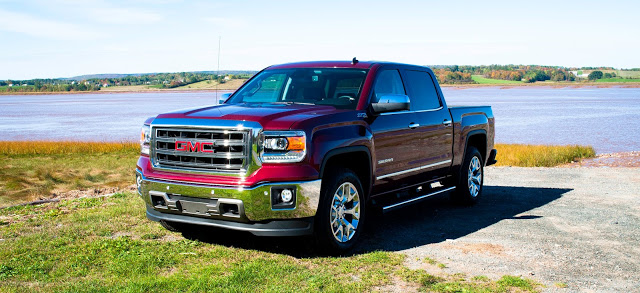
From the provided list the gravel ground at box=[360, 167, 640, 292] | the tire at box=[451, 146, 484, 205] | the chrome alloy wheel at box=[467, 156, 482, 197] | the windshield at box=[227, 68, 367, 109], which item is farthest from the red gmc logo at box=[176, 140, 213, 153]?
the chrome alloy wheel at box=[467, 156, 482, 197]

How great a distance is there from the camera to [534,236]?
730cm

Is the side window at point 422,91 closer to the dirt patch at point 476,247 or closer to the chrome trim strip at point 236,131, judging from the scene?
the dirt patch at point 476,247

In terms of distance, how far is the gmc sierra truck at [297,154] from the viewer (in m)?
5.81

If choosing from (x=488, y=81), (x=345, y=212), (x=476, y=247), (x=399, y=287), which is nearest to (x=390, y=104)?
(x=345, y=212)

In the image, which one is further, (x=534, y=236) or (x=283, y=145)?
(x=534, y=236)

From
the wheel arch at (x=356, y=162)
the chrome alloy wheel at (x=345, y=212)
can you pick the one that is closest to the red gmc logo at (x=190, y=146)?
the wheel arch at (x=356, y=162)

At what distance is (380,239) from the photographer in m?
7.18

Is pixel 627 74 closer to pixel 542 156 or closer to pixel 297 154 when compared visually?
pixel 542 156

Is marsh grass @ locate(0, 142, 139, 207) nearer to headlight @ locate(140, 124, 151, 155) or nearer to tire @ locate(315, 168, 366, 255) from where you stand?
headlight @ locate(140, 124, 151, 155)

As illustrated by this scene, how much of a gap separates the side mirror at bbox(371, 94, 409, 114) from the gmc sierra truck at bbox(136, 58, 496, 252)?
0.04 feet

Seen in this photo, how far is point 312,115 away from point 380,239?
72.0 inches

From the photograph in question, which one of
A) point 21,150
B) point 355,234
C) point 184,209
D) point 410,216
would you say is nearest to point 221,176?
point 184,209

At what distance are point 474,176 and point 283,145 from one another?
4591mm

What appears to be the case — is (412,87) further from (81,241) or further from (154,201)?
(81,241)
